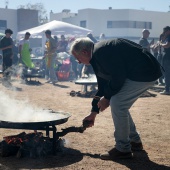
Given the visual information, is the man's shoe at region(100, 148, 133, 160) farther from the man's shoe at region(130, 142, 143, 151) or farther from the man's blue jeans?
the man's shoe at region(130, 142, 143, 151)

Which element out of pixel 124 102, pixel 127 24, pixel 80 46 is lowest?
pixel 124 102

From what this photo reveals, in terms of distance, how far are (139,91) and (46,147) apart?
160cm

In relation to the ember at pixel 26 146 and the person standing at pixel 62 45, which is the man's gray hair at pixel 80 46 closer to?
the ember at pixel 26 146

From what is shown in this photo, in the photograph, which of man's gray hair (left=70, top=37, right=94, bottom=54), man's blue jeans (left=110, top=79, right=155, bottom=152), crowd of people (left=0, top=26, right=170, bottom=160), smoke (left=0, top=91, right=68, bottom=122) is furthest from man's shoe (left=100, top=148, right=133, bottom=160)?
man's gray hair (left=70, top=37, right=94, bottom=54)

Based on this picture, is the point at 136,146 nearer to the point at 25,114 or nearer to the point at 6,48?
the point at 25,114

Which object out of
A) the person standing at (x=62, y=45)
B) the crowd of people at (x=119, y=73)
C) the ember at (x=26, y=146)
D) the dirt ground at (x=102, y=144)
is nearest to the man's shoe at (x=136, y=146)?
the dirt ground at (x=102, y=144)

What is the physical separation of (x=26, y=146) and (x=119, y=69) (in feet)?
5.94

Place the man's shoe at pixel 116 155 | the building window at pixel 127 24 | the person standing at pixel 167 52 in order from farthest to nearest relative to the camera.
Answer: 1. the building window at pixel 127 24
2. the person standing at pixel 167 52
3. the man's shoe at pixel 116 155

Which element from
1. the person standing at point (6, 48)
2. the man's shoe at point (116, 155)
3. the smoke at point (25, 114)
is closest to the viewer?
the man's shoe at point (116, 155)

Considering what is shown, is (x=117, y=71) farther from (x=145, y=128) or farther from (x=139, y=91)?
(x=145, y=128)

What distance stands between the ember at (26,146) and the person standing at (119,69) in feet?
3.41

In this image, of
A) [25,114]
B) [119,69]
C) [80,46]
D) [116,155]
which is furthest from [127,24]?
[119,69]

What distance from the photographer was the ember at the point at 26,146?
4.79m

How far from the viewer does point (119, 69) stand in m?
4.19
